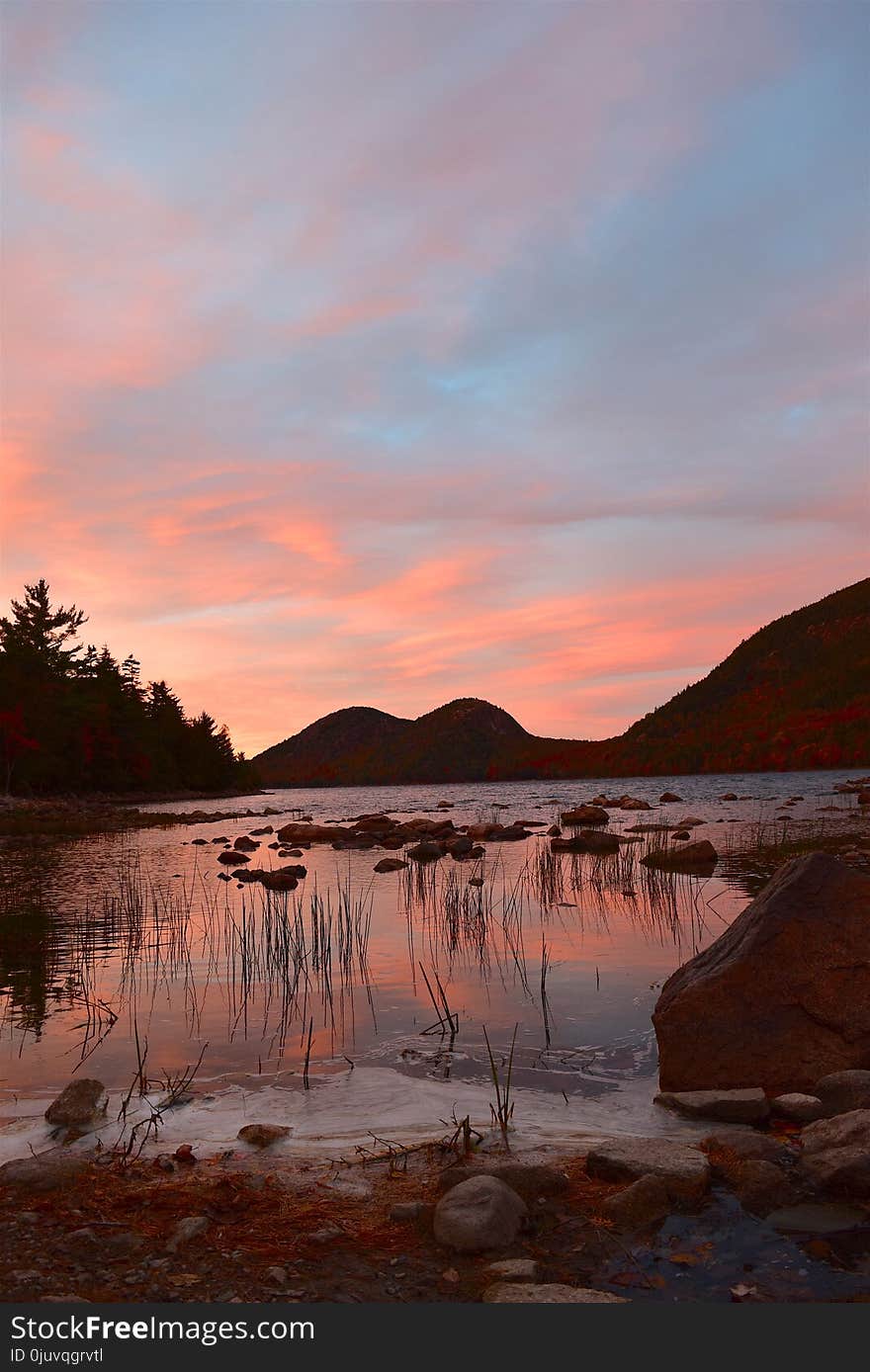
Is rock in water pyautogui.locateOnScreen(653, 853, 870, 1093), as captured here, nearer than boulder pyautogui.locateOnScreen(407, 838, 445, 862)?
Yes

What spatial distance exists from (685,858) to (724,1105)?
18.1 meters

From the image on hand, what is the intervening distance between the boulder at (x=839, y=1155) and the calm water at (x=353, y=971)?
2405 mm

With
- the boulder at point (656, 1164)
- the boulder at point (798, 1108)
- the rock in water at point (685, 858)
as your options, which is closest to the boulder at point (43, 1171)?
the boulder at point (656, 1164)

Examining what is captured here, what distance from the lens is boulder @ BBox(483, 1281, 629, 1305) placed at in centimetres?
419

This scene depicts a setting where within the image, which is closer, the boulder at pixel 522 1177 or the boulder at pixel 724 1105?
the boulder at pixel 522 1177

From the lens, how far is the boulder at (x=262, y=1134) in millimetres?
6582

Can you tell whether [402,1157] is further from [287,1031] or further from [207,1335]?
[287,1031]

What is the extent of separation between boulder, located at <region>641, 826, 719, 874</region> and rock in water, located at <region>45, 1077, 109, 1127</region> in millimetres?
18023

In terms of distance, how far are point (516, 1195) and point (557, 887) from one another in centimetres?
1616

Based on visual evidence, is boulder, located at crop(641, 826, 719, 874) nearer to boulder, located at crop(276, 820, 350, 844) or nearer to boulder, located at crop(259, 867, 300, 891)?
boulder, located at crop(259, 867, 300, 891)

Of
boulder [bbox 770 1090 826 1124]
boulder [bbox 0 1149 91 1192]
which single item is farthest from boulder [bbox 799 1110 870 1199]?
boulder [bbox 0 1149 91 1192]

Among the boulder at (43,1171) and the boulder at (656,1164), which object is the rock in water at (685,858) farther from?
the boulder at (43,1171)

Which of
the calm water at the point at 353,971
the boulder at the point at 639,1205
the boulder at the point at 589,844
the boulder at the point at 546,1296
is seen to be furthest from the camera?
the boulder at the point at 589,844

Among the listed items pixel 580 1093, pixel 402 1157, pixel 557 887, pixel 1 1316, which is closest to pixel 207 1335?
pixel 1 1316
